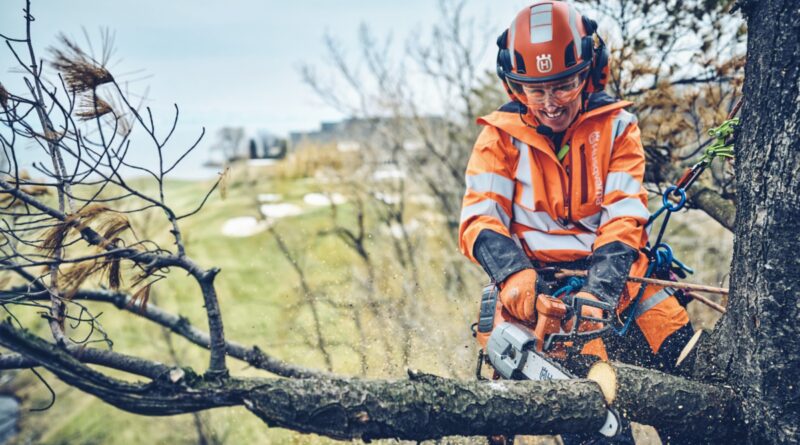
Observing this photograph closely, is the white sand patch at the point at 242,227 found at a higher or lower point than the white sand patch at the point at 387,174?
lower

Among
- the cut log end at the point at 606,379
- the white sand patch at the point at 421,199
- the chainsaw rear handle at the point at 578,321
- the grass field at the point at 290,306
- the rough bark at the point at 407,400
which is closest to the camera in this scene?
the rough bark at the point at 407,400

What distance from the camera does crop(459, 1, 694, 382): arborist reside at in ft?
8.22

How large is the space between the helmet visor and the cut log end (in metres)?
1.20

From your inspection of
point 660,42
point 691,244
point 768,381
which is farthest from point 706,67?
point 691,244

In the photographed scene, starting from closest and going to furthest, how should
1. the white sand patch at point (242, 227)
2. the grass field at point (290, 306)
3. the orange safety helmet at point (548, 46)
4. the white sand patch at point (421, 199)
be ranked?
the orange safety helmet at point (548, 46), the grass field at point (290, 306), the white sand patch at point (421, 199), the white sand patch at point (242, 227)

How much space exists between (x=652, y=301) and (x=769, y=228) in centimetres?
92

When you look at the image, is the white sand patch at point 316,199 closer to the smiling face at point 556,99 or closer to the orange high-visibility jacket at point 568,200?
the orange high-visibility jacket at point 568,200

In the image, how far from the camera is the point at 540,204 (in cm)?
274

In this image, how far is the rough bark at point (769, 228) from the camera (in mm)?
1769

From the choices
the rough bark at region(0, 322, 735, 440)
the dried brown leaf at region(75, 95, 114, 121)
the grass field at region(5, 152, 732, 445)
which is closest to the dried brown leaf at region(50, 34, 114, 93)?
the dried brown leaf at region(75, 95, 114, 121)

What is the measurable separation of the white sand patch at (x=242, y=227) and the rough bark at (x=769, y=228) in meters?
15.0

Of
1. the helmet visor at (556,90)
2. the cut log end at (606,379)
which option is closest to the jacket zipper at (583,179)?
the helmet visor at (556,90)

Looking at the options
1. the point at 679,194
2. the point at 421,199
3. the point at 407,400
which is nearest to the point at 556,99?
the point at 679,194

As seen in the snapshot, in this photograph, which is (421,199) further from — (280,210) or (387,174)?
(280,210)
